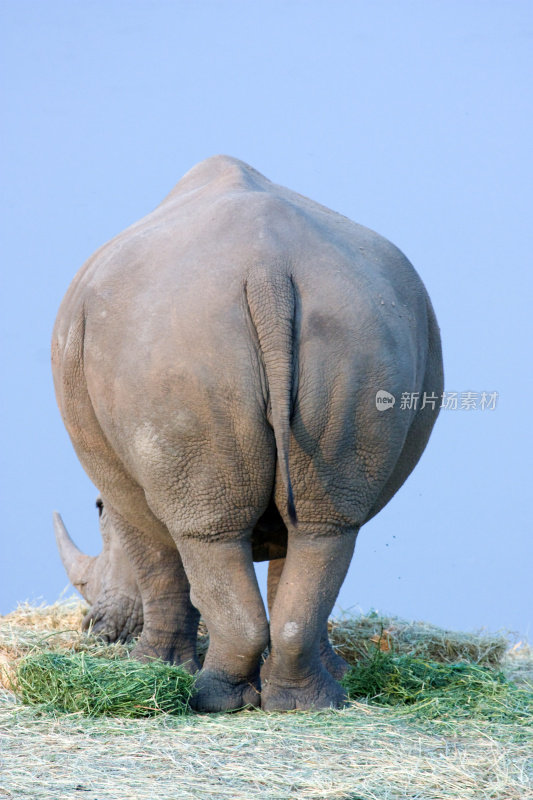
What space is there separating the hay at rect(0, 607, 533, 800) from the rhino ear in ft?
5.97

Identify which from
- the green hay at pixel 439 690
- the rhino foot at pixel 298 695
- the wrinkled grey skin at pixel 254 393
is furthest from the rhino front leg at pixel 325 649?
the rhino foot at pixel 298 695

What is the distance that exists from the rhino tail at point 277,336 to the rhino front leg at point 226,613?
0.34 m

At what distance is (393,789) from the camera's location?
3031 mm

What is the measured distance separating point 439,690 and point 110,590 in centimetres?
190

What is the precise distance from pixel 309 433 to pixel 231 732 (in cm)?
95

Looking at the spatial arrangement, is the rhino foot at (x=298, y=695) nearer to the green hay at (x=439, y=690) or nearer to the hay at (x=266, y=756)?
the hay at (x=266, y=756)

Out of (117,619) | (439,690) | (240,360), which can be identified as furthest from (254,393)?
(117,619)

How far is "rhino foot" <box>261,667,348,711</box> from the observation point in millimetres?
4004

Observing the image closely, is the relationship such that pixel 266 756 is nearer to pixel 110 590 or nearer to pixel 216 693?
pixel 216 693

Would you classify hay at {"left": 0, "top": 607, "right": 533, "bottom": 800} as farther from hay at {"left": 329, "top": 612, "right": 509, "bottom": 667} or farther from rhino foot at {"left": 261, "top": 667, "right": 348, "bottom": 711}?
hay at {"left": 329, "top": 612, "right": 509, "bottom": 667}

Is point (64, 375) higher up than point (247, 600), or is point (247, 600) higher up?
point (64, 375)


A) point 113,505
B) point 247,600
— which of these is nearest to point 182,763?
point 247,600

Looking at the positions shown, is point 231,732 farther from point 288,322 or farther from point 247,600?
point 288,322

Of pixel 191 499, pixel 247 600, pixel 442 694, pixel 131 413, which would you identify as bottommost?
pixel 442 694
